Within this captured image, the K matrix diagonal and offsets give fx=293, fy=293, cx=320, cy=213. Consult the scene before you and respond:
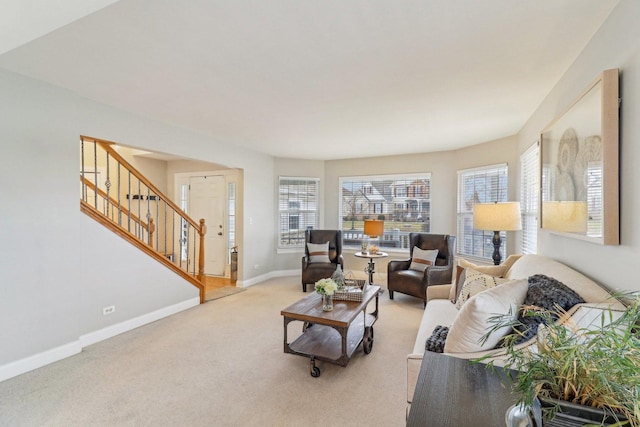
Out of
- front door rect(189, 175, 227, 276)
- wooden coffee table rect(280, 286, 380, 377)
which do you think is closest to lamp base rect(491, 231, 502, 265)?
wooden coffee table rect(280, 286, 380, 377)

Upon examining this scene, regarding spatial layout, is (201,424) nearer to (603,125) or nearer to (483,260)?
(603,125)

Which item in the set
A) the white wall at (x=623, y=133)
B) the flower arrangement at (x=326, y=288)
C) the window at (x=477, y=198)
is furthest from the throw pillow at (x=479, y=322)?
the window at (x=477, y=198)

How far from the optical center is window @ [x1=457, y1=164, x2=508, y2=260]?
176 inches

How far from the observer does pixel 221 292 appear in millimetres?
4836

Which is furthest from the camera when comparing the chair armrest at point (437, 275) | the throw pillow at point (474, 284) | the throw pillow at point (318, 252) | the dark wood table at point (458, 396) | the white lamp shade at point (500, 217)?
the throw pillow at point (318, 252)

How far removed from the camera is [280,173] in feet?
19.8

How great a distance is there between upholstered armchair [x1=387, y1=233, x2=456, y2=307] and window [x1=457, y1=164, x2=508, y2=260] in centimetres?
53

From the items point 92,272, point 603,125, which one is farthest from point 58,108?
point 603,125

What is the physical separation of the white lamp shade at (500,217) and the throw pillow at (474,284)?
1.03 meters

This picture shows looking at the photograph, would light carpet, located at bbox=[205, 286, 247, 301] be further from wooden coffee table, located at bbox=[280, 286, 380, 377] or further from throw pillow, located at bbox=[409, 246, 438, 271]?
throw pillow, located at bbox=[409, 246, 438, 271]

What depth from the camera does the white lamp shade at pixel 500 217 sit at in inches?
131

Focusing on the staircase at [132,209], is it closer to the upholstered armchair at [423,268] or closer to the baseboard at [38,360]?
the baseboard at [38,360]

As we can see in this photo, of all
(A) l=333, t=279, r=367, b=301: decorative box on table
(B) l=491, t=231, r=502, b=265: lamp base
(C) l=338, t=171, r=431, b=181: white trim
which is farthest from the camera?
(C) l=338, t=171, r=431, b=181: white trim

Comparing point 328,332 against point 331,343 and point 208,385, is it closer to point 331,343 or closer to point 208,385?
point 331,343
